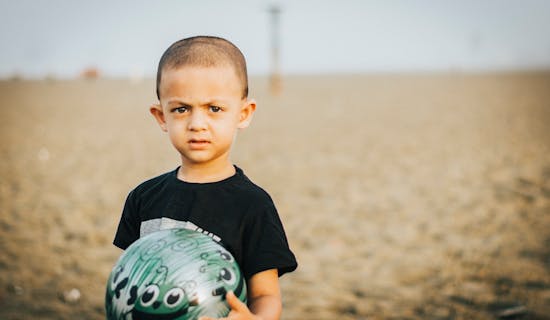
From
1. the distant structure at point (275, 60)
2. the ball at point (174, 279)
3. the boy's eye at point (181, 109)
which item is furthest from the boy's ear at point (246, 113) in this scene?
the distant structure at point (275, 60)

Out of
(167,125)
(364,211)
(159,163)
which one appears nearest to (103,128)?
(159,163)

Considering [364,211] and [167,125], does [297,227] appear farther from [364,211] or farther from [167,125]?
[167,125]

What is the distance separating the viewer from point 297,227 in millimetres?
7727

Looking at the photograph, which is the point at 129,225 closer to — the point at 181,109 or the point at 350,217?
the point at 181,109

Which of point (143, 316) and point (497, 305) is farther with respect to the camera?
point (497, 305)

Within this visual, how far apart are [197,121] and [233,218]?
1.53 ft

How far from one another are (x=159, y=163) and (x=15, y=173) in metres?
3.19

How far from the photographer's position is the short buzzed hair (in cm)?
229

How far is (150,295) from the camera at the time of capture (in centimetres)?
208

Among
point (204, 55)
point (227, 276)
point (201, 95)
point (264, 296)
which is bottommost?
point (264, 296)

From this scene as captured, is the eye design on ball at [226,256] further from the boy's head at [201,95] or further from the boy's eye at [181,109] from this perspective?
the boy's eye at [181,109]

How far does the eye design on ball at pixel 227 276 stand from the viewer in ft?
7.06

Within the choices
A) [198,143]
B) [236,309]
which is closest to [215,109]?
[198,143]

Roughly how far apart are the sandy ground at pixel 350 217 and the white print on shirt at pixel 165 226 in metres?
2.98
